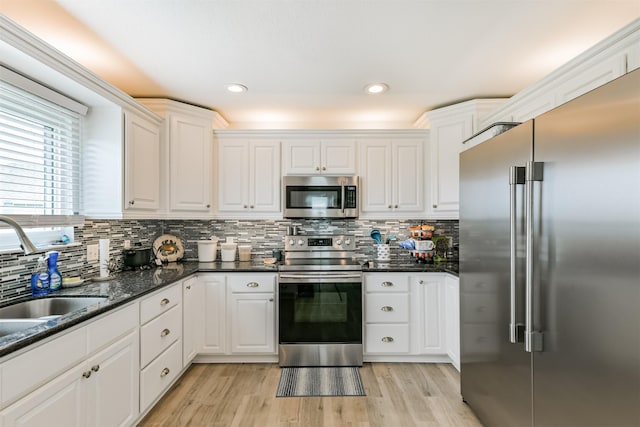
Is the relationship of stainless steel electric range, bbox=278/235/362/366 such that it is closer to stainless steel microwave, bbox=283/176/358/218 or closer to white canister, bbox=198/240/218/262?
stainless steel microwave, bbox=283/176/358/218

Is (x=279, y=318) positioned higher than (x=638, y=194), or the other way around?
(x=638, y=194)

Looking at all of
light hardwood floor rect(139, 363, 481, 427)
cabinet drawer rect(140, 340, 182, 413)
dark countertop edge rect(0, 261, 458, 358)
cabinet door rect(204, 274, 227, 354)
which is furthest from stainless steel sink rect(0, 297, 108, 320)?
cabinet door rect(204, 274, 227, 354)

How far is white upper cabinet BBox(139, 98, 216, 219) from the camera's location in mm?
2799

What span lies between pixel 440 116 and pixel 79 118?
2.99m

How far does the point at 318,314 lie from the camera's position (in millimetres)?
2740

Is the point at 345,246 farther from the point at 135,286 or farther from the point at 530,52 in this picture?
the point at 530,52

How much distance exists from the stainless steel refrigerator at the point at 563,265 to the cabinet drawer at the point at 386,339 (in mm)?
925

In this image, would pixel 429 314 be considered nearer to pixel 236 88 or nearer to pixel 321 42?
pixel 321 42

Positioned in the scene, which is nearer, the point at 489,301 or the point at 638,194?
the point at 638,194

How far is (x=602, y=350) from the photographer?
1045 millimetres

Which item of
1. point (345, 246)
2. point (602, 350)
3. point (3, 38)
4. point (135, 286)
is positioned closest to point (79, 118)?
point (3, 38)

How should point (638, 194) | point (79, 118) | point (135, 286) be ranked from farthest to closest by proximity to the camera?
point (79, 118) → point (135, 286) → point (638, 194)

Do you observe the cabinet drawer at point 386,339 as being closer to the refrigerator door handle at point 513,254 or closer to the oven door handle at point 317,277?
the oven door handle at point 317,277

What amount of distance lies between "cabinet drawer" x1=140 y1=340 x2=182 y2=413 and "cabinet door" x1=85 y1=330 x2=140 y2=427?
0.07 m
